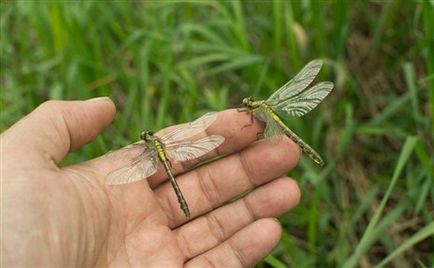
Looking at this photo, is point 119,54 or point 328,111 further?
point 119,54

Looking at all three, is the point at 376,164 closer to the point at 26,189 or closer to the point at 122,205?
the point at 122,205

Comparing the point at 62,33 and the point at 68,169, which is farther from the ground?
the point at 62,33

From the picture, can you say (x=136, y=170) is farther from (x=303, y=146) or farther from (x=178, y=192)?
(x=303, y=146)

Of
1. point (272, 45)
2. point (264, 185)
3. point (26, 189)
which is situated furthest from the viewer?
point (272, 45)

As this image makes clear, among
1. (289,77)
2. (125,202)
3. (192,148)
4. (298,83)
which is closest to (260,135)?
(192,148)

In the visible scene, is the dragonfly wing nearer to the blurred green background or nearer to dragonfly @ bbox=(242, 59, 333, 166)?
the blurred green background

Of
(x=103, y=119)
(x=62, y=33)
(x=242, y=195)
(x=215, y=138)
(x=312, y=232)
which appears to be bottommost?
(x=312, y=232)

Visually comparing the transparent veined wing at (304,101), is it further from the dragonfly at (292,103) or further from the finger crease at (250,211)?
the finger crease at (250,211)

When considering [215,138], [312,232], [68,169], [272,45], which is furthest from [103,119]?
[272,45]
